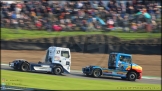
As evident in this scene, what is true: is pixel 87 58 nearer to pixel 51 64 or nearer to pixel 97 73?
pixel 97 73

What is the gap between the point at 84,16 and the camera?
24.6m

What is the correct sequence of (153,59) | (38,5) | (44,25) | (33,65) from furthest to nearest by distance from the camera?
1. (38,5)
2. (44,25)
3. (153,59)
4. (33,65)

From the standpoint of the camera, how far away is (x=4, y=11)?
2488 centimetres

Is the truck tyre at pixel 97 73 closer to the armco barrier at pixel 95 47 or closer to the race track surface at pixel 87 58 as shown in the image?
the race track surface at pixel 87 58

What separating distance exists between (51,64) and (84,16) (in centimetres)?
740

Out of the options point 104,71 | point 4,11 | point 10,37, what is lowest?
point 104,71

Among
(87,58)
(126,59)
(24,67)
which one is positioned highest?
(126,59)

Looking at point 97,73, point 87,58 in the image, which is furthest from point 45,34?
point 97,73

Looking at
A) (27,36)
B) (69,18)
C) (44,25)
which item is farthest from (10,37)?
(69,18)

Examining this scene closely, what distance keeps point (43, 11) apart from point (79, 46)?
167 inches

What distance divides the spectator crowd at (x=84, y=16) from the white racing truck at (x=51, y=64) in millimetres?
5905

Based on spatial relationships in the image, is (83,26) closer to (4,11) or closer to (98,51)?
(98,51)

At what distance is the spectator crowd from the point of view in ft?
79.8

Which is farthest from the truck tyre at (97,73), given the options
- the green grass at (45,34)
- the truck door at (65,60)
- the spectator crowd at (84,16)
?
the spectator crowd at (84,16)
